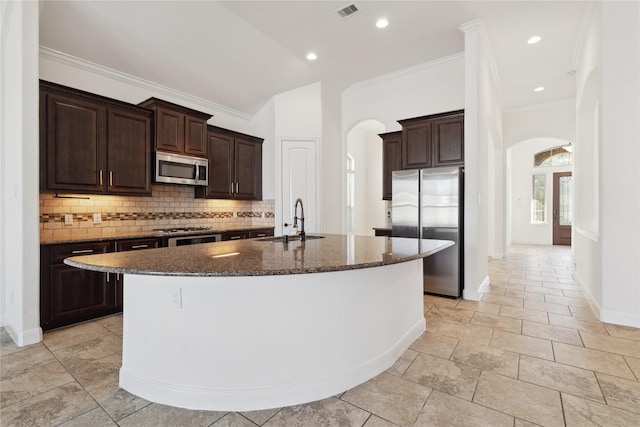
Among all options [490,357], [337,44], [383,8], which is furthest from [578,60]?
[490,357]

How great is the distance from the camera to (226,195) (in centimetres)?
499

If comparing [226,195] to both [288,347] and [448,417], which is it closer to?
[288,347]

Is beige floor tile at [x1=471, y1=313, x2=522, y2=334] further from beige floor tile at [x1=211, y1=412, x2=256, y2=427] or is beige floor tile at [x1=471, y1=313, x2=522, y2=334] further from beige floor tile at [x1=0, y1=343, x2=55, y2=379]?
beige floor tile at [x1=0, y1=343, x2=55, y2=379]

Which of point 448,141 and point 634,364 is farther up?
point 448,141

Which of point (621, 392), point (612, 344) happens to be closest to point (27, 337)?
point (621, 392)

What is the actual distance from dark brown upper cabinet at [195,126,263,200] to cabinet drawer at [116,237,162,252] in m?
1.22

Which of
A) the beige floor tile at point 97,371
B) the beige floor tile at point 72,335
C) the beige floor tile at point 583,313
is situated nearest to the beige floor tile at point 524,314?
the beige floor tile at point 583,313

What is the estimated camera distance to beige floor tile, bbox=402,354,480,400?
6.44 ft

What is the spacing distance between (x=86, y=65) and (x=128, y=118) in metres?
0.80

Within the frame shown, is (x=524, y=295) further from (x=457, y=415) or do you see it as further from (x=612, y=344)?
(x=457, y=415)

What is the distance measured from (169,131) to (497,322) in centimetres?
448

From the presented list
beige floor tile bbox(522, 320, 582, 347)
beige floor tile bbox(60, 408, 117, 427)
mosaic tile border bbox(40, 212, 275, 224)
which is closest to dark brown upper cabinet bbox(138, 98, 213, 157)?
mosaic tile border bbox(40, 212, 275, 224)

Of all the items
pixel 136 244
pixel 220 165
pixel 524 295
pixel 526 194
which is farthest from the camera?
pixel 526 194

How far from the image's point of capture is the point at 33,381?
2.10 meters
